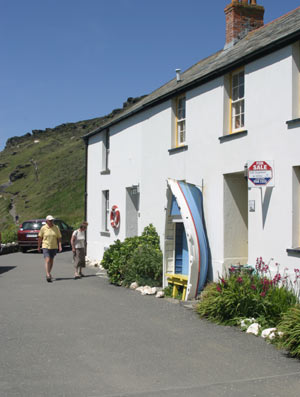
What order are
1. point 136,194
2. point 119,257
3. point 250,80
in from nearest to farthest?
point 250,80 → point 119,257 → point 136,194

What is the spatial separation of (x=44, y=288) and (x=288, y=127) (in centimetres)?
739

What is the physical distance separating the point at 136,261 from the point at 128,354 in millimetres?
6402

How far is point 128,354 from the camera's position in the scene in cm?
710

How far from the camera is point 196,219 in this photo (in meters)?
11.7

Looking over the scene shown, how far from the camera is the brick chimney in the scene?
596 inches

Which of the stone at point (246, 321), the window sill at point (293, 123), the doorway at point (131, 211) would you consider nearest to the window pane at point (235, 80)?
the window sill at point (293, 123)

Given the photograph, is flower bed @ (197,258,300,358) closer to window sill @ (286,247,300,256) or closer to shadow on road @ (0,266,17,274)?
window sill @ (286,247,300,256)

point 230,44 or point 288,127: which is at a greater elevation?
point 230,44

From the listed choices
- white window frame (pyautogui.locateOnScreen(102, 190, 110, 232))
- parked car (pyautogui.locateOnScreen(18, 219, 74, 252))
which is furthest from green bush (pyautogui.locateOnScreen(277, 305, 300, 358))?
parked car (pyautogui.locateOnScreen(18, 219, 74, 252))

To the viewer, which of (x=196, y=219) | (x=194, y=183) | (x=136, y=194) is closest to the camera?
(x=196, y=219)

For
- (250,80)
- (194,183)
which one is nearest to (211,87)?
(250,80)

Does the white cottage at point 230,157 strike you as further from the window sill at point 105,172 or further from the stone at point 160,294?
the window sill at point 105,172

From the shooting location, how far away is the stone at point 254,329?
8203 mm

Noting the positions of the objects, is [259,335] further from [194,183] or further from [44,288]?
[44,288]
